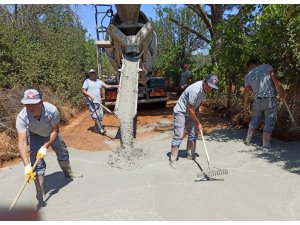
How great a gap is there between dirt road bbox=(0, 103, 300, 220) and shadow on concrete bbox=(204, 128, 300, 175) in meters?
0.01

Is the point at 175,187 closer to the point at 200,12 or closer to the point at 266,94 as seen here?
the point at 266,94

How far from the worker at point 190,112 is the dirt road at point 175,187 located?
0.24 meters

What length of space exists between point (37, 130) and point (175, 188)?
75.7 inches

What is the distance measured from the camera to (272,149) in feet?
19.8

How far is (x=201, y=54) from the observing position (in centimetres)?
2086

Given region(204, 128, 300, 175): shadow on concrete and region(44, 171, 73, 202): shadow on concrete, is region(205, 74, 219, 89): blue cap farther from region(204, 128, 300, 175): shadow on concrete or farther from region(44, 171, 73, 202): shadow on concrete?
region(44, 171, 73, 202): shadow on concrete

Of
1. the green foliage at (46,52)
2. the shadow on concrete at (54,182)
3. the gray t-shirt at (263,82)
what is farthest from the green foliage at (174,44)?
the shadow on concrete at (54,182)

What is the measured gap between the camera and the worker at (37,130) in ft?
13.2

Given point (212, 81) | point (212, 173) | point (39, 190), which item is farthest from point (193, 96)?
point (39, 190)

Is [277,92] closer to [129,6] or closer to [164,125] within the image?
[164,125]

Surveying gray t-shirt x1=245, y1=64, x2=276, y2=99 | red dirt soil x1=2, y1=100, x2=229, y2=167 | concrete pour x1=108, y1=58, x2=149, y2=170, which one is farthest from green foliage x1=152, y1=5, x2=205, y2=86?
gray t-shirt x1=245, y1=64, x2=276, y2=99

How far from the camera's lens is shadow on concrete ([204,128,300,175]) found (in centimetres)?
533

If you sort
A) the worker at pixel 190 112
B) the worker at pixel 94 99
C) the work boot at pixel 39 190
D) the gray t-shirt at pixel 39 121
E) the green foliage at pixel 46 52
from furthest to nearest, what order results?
the green foliage at pixel 46 52, the worker at pixel 94 99, the worker at pixel 190 112, the work boot at pixel 39 190, the gray t-shirt at pixel 39 121

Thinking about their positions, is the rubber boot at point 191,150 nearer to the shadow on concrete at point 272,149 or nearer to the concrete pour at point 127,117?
the concrete pour at point 127,117
